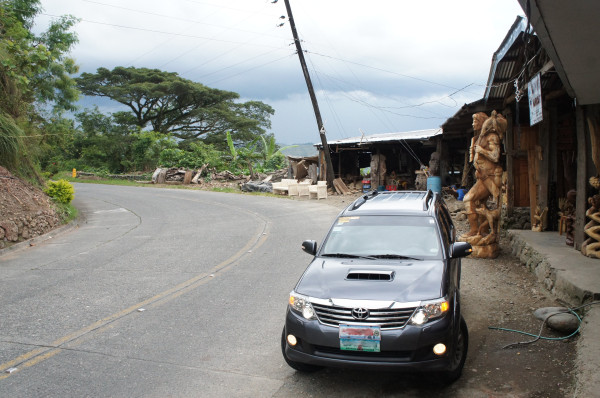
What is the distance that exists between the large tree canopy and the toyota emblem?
4612 cm

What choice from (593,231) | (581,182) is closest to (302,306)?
(593,231)

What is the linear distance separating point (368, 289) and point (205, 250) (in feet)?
24.9

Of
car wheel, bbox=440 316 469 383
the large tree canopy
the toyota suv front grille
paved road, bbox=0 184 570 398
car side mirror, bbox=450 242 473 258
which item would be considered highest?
the large tree canopy

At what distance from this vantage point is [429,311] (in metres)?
4.18

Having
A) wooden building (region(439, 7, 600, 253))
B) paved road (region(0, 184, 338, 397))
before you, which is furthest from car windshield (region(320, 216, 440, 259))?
wooden building (region(439, 7, 600, 253))

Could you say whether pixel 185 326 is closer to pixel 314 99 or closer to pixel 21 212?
pixel 21 212

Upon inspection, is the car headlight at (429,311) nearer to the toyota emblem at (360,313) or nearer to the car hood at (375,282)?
the car hood at (375,282)

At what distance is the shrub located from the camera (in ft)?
57.5

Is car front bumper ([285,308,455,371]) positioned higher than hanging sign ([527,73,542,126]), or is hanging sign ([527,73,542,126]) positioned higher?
hanging sign ([527,73,542,126])

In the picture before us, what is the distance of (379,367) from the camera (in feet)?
13.3

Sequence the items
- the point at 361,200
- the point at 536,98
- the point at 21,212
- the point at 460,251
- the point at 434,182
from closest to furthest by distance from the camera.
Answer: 1. the point at 460,251
2. the point at 361,200
3. the point at 536,98
4. the point at 21,212
5. the point at 434,182

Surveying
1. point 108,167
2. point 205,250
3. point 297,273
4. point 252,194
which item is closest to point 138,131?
point 108,167

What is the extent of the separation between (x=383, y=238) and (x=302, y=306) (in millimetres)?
1553

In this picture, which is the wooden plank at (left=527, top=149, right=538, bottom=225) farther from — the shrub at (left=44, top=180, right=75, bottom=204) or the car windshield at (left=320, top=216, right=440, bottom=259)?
the shrub at (left=44, top=180, right=75, bottom=204)
